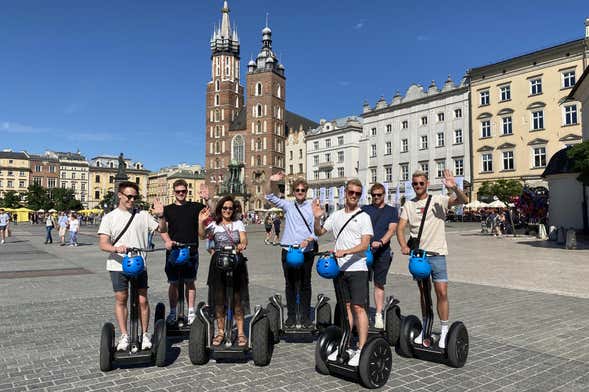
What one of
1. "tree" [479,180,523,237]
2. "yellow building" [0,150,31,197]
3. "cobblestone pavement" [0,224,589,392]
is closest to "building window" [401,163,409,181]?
"tree" [479,180,523,237]

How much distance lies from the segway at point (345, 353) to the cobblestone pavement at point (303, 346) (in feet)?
0.40

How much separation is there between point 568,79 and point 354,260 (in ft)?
146

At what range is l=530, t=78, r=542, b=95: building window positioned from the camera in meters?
41.4

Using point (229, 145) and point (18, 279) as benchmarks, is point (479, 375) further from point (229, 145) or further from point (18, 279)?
point (229, 145)

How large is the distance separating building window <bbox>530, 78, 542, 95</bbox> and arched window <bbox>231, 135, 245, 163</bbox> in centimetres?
5760

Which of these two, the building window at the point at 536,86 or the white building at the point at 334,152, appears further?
the white building at the point at 334,152

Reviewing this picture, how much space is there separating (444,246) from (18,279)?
10339 millimetres

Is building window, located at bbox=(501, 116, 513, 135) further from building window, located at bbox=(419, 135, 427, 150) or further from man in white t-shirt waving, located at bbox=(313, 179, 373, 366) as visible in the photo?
man in white t-shirt waving, located at bbox=(313, 179, 373, 366)

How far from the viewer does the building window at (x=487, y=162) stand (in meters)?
45.4

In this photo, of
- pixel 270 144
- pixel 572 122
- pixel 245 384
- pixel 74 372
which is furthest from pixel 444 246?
pixel 270 144

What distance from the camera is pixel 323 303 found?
5.70 meters

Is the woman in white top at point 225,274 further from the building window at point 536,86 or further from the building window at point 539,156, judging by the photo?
the building window at point 536,86

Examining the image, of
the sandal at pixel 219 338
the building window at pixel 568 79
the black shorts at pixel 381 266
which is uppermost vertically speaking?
the building window at pixel 568 79

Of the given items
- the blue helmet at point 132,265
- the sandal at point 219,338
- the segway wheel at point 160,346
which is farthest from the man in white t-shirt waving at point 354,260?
the blue helmet at point 132,265
